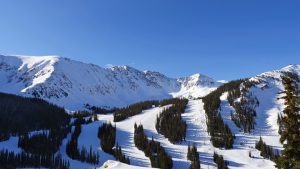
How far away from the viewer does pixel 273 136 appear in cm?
17850

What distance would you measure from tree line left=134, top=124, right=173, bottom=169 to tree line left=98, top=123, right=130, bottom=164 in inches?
407

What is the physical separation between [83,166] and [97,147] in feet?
84.6

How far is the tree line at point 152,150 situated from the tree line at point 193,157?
9.05 meters

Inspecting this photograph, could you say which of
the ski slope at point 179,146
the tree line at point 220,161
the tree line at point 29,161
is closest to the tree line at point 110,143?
the ski slope at point 179,146

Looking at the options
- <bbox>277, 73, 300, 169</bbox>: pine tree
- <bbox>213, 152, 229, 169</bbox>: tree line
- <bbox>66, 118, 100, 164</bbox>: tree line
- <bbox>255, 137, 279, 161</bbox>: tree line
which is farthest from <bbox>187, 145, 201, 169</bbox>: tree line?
<bbox>277, 73, 300, 169</bbox>: pine tree

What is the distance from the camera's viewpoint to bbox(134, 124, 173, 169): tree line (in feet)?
466

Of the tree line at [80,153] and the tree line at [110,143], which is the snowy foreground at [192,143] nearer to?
the tree line at [80,153]

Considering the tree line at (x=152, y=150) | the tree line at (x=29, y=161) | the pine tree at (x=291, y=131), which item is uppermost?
the pine tree at (x=291, y=131)

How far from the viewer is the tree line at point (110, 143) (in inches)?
5980

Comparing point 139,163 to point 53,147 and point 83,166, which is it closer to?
point 83,166

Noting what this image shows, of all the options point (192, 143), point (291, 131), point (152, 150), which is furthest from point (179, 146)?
point (291, 131)

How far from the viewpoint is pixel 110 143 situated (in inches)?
6905

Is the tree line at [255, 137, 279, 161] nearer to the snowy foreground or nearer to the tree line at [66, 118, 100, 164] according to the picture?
the snowy foreground

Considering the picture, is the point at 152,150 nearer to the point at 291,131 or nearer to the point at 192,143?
the point at 192,143
